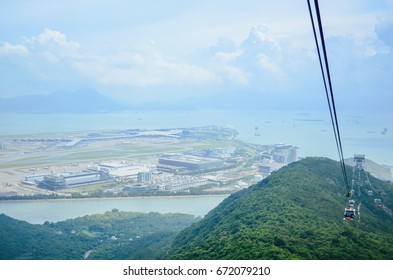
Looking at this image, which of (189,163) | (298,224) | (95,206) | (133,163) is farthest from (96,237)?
(133,163)

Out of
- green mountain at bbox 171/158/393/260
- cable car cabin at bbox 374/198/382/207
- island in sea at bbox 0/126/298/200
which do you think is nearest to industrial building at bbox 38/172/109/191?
island in sea at bbox 0/126/298/200

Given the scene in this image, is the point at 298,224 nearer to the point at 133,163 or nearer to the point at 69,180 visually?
the point at 69,180

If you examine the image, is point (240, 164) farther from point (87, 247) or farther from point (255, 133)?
point (87, 247)

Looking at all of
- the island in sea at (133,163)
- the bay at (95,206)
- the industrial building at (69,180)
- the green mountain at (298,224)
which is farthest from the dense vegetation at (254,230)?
the industrial building at (69,180)

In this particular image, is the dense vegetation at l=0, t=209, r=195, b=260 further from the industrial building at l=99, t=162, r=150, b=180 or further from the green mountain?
the industrial building at l=99, t=162, r=150, b=180

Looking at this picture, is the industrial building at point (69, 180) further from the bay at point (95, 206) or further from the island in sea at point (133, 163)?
the bay at point (95, 206)
